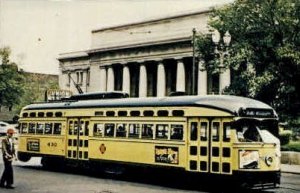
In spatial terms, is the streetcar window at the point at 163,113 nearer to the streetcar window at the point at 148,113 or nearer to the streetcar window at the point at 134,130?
the streetcar window at the point at 148,113

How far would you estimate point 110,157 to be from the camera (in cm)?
2127

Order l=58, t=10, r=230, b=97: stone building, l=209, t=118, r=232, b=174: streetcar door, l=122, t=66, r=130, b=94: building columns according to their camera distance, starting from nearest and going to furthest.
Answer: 1. l=209, t=118, r=232, b=174: streetcar door
2. l=58, t=10, r=230, b=97: stone building
3. l=122, t=66, r=130, b=94: building columns

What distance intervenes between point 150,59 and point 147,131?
50886 millimetres

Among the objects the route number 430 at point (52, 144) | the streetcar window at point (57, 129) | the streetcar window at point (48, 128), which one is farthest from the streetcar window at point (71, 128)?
the streetcar window at point (48, 128)

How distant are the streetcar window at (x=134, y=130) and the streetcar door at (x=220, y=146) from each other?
352cm

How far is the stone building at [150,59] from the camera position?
64.9m

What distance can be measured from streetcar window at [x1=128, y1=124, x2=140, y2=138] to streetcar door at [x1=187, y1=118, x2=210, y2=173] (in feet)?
8.61

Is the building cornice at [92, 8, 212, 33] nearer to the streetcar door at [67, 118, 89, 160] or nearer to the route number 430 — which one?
the route number 430

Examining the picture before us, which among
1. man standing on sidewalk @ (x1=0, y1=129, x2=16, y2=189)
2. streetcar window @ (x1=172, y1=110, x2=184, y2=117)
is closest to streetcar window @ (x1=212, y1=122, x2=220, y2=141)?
streetcar window @ (x1=172, y1=110, x2=184, y2=117)

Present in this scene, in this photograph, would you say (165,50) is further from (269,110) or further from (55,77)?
(55,77)

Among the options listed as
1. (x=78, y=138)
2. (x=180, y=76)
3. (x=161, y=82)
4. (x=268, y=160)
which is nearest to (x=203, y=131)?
(x=268, y=160)

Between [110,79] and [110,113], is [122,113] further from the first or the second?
[110,79]

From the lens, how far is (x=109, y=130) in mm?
21500

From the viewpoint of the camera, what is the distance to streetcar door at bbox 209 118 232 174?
1695 cm
